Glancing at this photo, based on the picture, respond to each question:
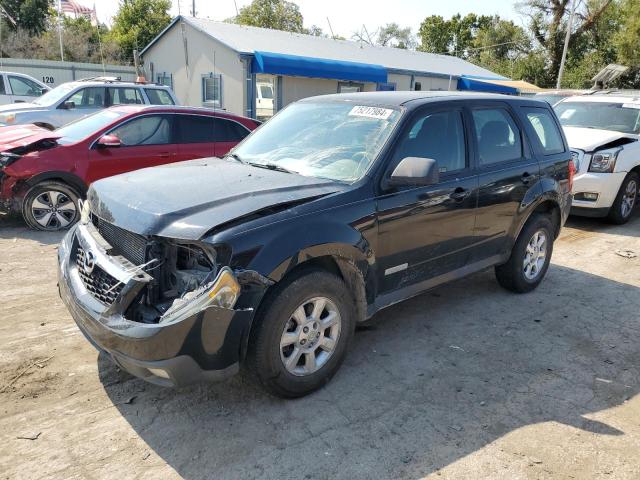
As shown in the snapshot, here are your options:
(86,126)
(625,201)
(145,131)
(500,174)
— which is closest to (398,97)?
(500,174)

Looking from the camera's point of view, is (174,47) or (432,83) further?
(432,83)

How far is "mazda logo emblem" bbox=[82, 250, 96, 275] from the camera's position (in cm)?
314

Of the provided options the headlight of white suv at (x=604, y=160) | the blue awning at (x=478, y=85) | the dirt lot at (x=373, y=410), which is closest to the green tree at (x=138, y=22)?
the blue awning at (x=478, y=85)

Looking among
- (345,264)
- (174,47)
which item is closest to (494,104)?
(345,264)

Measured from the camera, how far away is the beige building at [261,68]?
18.9 meters

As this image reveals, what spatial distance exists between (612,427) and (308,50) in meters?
20.0

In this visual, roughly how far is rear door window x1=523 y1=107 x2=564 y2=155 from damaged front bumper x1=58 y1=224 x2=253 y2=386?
3.61 metres

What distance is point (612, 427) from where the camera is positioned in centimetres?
320

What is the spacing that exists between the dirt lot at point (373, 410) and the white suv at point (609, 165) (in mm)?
3738

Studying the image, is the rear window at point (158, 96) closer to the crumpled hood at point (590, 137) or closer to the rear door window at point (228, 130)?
the rear door window at point (228, 130)

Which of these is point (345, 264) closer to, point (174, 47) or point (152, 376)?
point (152, 376)

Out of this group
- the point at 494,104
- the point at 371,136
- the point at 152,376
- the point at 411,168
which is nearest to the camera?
the point at 152,376

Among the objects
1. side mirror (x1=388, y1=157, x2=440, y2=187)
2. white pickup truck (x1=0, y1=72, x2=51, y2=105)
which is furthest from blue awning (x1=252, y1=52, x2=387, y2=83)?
side mirror (x1=388, y1=157, x2=440, y2=187)

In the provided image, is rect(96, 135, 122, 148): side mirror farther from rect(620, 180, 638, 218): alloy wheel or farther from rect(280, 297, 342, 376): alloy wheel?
rect(620, 180, 638, 218): alloy wheel
